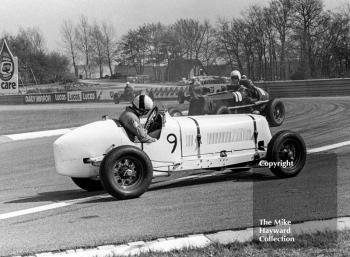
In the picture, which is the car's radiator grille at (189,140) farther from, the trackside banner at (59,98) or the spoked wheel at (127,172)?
the trackside banner at (59,98)

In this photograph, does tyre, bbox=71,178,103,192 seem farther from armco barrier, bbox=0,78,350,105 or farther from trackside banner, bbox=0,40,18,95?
trackside banner, bbox=0,40,18,95

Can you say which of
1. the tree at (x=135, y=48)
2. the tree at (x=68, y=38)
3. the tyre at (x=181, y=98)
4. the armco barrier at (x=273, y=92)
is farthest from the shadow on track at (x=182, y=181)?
the tree at (x=68, y=38)

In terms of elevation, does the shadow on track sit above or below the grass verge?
below

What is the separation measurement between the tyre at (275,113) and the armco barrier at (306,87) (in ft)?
1.74

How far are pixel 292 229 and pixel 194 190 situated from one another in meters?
2.32

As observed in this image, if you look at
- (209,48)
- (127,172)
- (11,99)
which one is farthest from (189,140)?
(11,99)

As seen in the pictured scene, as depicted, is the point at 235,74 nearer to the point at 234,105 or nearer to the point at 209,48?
the point at 234,105

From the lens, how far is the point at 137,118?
6887 millimetres

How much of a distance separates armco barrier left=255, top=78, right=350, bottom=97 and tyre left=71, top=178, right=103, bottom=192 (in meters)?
6.83

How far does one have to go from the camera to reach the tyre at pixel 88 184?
7445 millimetres

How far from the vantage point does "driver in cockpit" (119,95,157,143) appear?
6832 millimetres

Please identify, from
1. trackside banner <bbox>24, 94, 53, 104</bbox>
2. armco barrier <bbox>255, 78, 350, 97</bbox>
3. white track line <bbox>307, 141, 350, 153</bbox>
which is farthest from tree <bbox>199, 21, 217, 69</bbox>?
trackside banner <bbox>24, 94, 53, 104</bbox>

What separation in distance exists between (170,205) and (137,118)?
1.30 m

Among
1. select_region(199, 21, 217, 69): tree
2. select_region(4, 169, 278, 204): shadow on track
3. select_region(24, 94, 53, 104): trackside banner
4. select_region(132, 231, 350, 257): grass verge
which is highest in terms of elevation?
select_region(199, 21, 217, 69): tree
